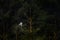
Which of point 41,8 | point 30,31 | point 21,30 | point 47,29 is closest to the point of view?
point 30,31

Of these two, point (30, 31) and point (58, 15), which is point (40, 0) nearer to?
point (58, 15)

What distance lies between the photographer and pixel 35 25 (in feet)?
18.0

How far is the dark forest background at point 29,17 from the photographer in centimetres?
523

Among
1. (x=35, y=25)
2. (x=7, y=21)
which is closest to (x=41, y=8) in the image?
(x=35, y=25)

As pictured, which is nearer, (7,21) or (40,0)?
(40,0)

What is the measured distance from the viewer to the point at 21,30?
4949 mm

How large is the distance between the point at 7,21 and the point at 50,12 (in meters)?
1.36

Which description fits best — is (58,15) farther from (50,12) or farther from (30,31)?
(30,31)

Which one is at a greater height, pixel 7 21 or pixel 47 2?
pixel 47 2

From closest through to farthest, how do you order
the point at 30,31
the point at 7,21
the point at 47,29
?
the point at 30,31 → the point at 47,29 → the point at 7,21

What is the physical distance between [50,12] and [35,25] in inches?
34.6

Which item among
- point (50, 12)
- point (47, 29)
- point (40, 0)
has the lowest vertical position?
point (47, 29)

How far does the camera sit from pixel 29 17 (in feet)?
16.1

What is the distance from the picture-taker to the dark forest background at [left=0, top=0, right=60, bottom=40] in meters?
5.23
